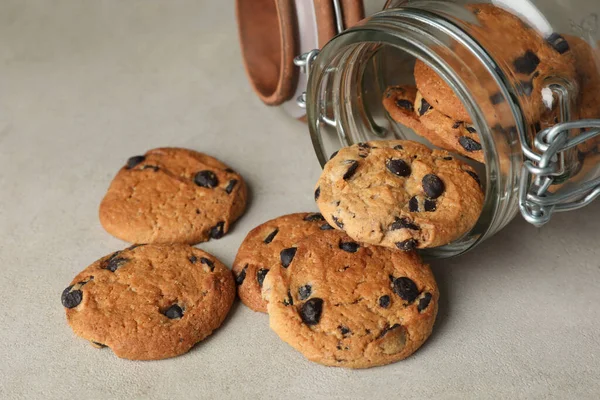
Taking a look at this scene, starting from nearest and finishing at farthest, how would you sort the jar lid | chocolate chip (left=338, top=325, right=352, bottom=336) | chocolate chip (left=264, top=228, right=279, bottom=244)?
chocolate chip (left=338, top=325, right=352, bottom=336), chocolate chip (left=264, top=228, right=279, bottom=244), the jar lid

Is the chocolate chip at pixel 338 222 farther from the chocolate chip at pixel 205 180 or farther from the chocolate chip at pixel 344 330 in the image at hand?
the chocolate chip at pixel 205 180

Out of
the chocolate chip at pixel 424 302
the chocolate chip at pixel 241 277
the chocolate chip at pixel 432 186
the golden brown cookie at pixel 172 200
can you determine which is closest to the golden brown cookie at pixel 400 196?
the chocolate chip at pixel 432 186

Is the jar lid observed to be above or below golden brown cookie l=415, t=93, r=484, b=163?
above

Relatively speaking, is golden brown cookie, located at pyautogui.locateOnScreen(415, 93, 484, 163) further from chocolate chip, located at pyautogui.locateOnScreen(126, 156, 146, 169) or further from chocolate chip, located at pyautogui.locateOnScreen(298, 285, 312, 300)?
chocolate chip, located at pyautogui.locateOnScreen(126, 156, 146, 169)

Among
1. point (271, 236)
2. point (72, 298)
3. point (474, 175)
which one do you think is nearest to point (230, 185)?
point (271, 236)

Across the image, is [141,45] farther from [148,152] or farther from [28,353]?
[28,353]

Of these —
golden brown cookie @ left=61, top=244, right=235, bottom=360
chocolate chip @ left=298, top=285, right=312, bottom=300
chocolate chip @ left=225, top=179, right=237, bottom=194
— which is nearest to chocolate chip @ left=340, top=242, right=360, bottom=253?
chocolate chip @ left=298, top=285, right=312, bottom=300
